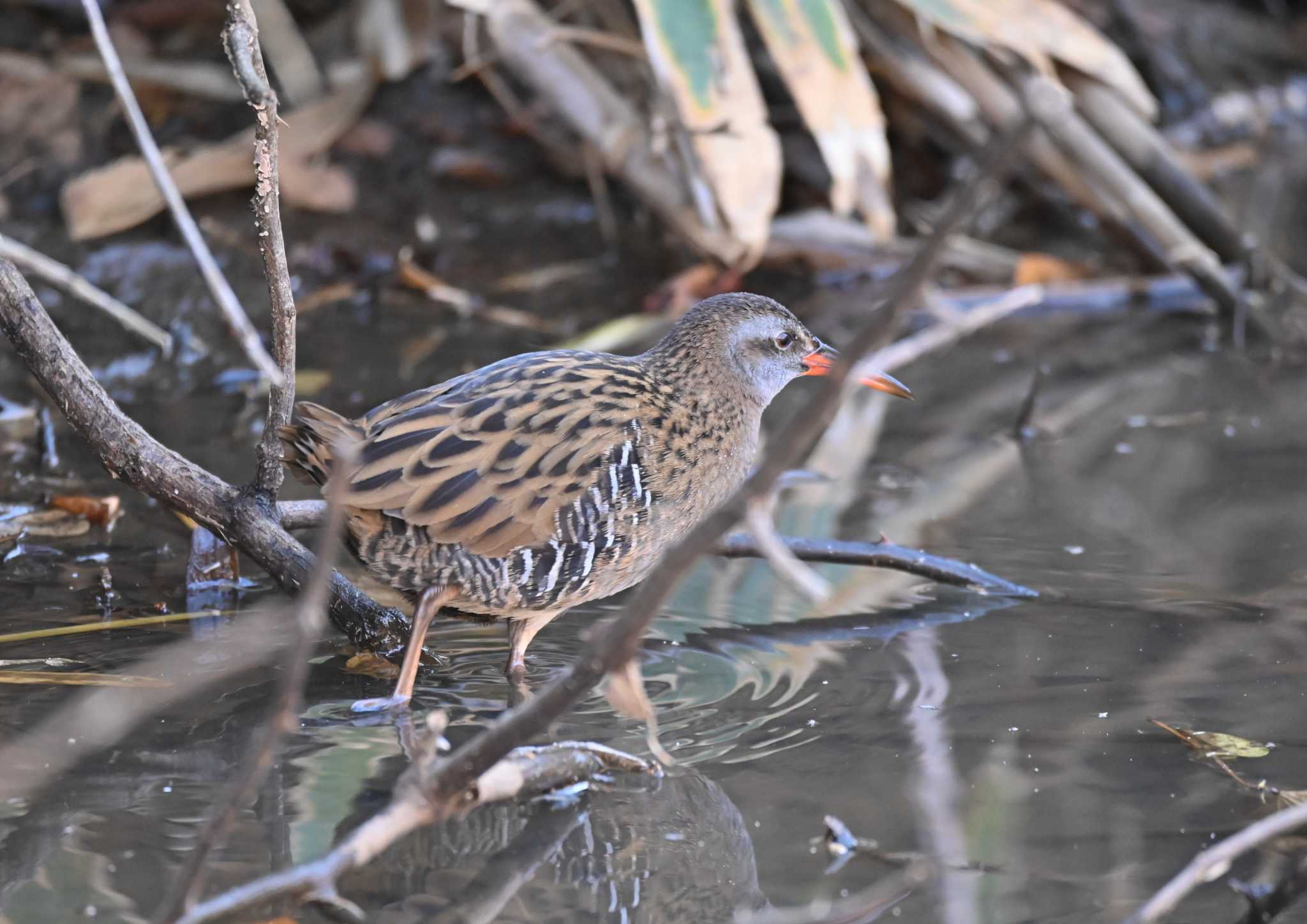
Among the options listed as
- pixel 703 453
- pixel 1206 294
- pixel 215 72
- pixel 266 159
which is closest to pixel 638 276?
pixel 215 72

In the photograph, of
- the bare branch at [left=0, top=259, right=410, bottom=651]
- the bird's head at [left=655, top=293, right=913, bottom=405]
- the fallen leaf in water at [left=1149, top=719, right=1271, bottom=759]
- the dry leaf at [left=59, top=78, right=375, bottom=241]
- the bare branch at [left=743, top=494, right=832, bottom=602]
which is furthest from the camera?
the dry leaf at [left=59, top=78, right=375, bottom=241]

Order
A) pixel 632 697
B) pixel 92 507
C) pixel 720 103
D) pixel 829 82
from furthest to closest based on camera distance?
1. pixel 829 82
2. pixel 720 103
3. pixel 92 507
4. pixel 632 697

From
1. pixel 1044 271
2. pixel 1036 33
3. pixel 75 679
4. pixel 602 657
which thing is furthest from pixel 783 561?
pixel 1044 271

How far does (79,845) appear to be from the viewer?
261cm

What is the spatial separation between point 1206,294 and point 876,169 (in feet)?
5.92

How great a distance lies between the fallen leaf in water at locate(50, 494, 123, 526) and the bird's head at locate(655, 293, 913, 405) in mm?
1524

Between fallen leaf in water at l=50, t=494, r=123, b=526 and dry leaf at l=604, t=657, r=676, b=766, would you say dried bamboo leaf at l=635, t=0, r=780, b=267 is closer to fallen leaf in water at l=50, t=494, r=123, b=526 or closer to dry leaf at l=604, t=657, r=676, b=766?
fallen leaf in water at l=50, t=494, r=123, b=526

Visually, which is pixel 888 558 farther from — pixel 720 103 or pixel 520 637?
pixel 720 103

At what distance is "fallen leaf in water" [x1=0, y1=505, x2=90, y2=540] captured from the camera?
3.98 metres

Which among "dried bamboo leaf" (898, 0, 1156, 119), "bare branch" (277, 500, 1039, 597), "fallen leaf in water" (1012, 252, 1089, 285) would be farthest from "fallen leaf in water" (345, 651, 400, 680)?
"fallen leaf in water" (1012, 252, 1089, 285)

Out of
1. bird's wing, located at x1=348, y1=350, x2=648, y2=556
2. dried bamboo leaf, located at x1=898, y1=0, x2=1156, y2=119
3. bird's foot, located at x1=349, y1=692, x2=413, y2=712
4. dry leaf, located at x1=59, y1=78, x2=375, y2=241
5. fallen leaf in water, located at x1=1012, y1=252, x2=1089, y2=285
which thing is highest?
dried bamboo leaf, located at x1=898, y1=0, x2=1156, y2=119

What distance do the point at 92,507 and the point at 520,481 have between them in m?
1.47

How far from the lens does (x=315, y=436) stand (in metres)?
3.22

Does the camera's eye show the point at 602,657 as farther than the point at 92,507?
No
